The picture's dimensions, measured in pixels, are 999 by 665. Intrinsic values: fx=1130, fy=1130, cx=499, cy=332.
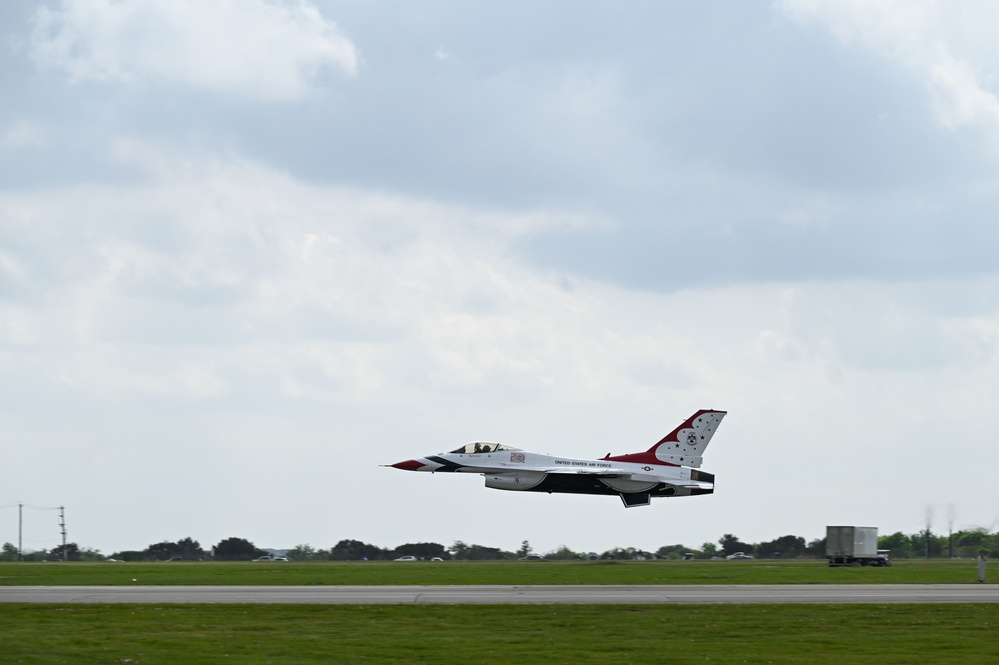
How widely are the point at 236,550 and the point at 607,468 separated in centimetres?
4816

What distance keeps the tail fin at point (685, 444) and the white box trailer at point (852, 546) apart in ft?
37.1

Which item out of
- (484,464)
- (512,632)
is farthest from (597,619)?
(484,464)

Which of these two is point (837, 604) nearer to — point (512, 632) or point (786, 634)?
point (786, 634)

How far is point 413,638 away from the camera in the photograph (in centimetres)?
2142

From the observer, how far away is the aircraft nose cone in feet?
171

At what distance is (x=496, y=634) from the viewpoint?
22.2 meters

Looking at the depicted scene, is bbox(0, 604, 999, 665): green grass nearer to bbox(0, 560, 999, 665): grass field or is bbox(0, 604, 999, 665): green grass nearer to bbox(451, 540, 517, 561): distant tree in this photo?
bbox(0, 560, 999, 665): grass field

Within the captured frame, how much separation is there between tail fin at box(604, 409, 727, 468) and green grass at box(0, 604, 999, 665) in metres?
26.1

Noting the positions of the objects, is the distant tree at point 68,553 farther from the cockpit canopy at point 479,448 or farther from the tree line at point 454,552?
the cockpit canopy at point 479,448

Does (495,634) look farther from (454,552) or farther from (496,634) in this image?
(454,552)

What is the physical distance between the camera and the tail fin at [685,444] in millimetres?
53969

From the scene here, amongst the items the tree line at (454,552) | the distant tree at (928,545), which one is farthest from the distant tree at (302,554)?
the distant tree at (928,545)

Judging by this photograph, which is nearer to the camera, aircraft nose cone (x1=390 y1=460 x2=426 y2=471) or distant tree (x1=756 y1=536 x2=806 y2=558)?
aircraft nose cone (x1=390 y1=460 x2=426 y2=471)

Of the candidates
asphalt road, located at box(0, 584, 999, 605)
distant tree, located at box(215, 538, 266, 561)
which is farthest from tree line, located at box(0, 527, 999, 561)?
asphalt road, located at box(0, 584, 999, 605)
